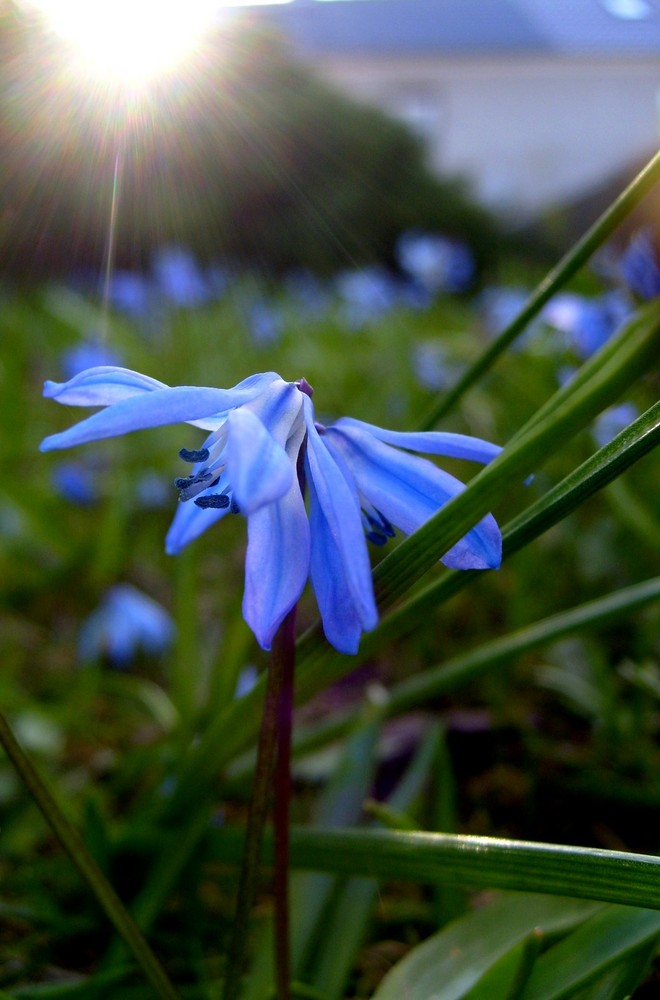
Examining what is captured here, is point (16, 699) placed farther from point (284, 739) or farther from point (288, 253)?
point (288, 253)

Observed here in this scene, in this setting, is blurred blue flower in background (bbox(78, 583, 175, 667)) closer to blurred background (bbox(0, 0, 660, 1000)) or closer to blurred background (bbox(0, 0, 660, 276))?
blurred background (bbox(0, 0, 660, 1000))

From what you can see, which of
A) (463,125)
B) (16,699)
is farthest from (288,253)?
(463,125)

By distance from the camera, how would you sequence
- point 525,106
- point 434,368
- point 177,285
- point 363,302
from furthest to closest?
point 525,106 → point 363,302 → point 177,285 → point 434,368

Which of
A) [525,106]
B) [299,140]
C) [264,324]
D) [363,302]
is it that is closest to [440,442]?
[264,324]

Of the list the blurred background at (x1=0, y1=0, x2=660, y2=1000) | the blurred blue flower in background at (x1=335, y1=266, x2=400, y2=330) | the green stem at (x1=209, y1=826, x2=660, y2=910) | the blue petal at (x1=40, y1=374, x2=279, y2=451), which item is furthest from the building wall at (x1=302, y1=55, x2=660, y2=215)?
the blue petal at (x1=40, y1=374, x2=279, y2=451)

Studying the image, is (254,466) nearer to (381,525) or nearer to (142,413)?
(142,413)
